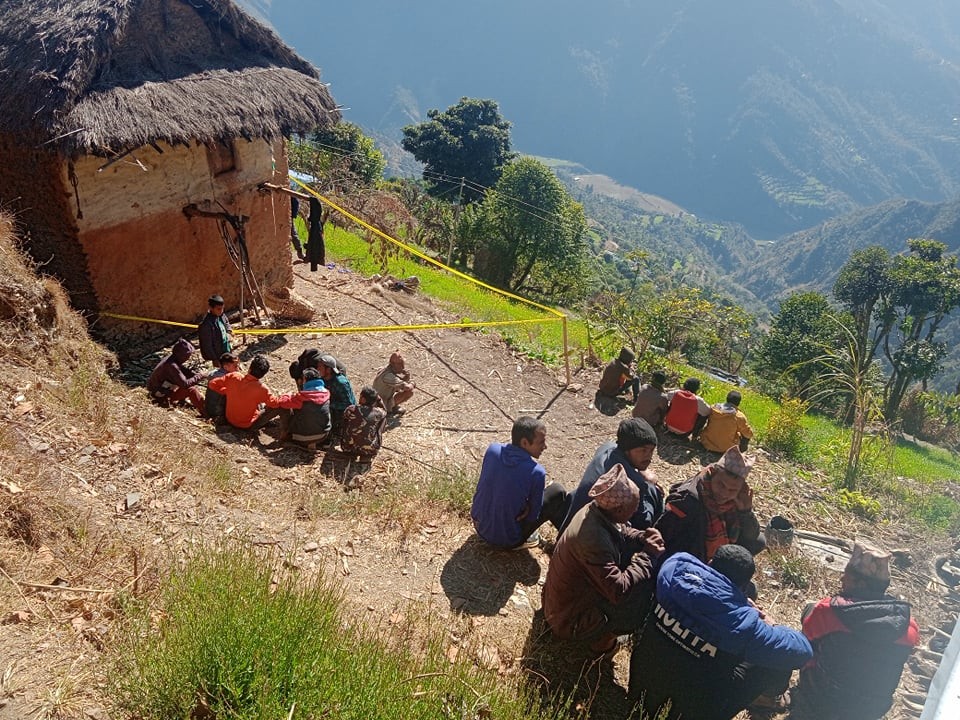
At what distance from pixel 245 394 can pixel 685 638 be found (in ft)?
16.1

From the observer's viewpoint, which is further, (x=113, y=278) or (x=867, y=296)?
(x=867, y=296)

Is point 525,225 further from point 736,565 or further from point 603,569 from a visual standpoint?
point 736,565

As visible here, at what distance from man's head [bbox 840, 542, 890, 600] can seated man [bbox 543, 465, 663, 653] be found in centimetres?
128

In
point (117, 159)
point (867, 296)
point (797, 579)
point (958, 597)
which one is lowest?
point (797, 579)

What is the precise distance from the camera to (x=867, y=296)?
90.4 feet

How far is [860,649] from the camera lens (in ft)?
12.7

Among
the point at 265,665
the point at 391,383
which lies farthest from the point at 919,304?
the point at 265,665

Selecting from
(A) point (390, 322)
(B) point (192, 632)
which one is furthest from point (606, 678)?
(A) point (390, 322)

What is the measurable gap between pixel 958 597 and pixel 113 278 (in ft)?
30.5

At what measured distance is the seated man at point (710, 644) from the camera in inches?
136

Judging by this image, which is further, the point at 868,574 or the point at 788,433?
the point at 788,433

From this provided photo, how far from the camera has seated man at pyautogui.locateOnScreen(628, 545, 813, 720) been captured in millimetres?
3453

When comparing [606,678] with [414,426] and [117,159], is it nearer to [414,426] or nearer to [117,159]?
[414,426]

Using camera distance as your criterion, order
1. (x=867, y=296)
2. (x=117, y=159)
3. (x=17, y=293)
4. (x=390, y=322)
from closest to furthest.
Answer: (x=17, y=293) < (x=117, y=159) < (x=390, y=322) < (x=867, y=296)
